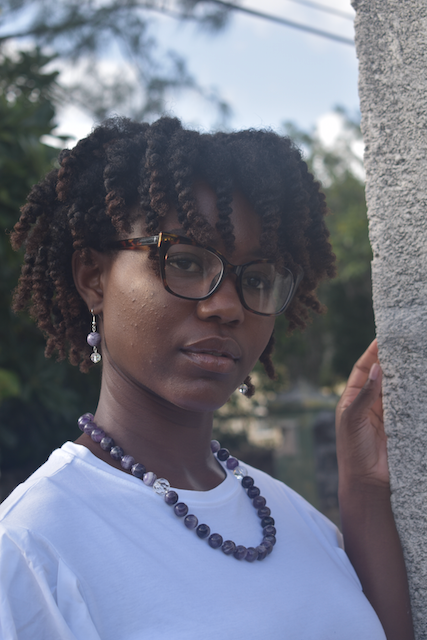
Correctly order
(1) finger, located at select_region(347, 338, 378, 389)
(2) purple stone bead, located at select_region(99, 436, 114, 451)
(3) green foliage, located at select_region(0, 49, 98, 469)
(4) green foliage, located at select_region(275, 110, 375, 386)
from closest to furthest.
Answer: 1. (2) purple stone bead, located at select_region(99, 436, 114, 451)
2. (1) finger, located at select_region(347, 338, 378, 389)
3. (3) green foliage, located at select_region(0, 49, 98, 469)
4. (4) green foliage, located at select_region(275, 110, 375, 386)

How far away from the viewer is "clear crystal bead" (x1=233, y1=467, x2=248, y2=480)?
5.76ft

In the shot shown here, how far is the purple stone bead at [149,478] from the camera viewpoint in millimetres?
1439

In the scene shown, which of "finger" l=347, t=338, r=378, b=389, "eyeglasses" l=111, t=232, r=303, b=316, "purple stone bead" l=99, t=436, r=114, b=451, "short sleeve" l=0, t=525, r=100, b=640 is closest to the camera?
"short sleeve" l=0, t=525, r=100, b=640

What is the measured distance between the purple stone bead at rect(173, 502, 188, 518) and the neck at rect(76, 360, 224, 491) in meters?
0.11

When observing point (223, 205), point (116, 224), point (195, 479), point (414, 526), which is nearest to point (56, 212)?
point (116, 224)

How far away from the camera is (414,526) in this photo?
1.51 metres

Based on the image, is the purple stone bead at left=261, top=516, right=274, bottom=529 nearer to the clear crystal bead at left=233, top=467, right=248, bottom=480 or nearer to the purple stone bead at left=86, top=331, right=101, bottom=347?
the clear crystal bead at left=233, top=467, right=248, bottom=480

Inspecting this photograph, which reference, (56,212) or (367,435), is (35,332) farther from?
(367,435)

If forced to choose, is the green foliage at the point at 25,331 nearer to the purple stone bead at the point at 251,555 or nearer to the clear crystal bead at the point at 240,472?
the clear crystal bead at the point at 240,472

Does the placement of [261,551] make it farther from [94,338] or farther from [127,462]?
[94,338]

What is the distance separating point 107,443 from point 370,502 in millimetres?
758

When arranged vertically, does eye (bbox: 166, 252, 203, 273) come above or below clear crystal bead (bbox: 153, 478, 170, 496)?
above

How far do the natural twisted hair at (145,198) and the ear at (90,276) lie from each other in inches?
0.7

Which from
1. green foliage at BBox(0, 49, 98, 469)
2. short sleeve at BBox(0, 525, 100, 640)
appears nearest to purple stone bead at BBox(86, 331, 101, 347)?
short sleeve at BBox(0, 525, 100, 640)
